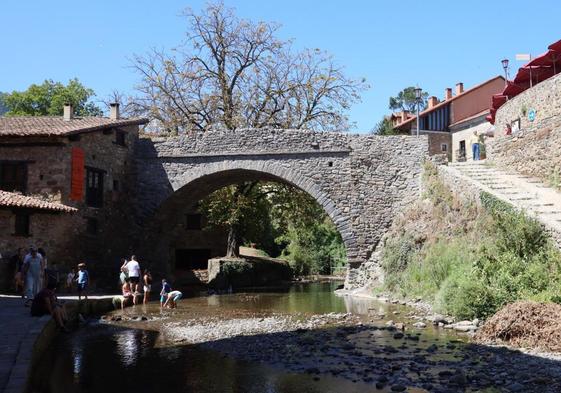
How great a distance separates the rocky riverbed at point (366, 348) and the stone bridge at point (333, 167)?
20.0ft

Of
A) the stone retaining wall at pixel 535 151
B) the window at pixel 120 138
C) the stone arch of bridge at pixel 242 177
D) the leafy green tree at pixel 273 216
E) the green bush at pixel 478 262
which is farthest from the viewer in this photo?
the leafy green tree at pixel 273 216

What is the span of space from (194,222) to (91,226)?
11328 mm

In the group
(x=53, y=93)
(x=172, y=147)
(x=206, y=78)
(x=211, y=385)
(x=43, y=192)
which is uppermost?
(x=53, y=93)

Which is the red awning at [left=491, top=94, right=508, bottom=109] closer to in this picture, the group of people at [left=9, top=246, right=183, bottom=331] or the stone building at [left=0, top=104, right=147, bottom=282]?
the stone building at [left=0, top=104, right=147, bottom=282]

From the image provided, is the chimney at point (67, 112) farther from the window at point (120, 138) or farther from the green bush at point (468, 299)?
the green bush at point (468, 299)

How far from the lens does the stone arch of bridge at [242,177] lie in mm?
19391

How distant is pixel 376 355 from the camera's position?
26.7 ft

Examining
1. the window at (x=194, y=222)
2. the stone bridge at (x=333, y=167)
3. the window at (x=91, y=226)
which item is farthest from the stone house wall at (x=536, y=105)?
the window at (x=194, y=222)

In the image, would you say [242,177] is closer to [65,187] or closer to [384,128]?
[65,187]

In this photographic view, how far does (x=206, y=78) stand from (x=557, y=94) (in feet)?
54.6

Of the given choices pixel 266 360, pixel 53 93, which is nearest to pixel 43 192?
pixel 266 360

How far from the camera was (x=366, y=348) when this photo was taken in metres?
8.73

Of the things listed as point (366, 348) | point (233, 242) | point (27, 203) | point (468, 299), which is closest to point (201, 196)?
point (233, 242)

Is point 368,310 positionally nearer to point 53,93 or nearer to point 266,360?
point 266,360
